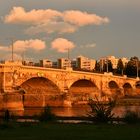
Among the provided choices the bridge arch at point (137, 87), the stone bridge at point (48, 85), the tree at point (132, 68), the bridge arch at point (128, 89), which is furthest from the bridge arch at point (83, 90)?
the tree at point (132, 68)

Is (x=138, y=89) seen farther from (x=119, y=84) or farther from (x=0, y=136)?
(x=0, y=136)

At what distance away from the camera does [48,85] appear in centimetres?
8362

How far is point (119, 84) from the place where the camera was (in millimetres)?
108875

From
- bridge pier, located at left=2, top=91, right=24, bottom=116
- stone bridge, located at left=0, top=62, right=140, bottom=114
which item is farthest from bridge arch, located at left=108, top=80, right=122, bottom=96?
bridge pier, located at left=2, top=91, right=24, bottom=116

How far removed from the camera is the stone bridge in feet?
230

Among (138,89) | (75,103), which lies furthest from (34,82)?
(138,89)

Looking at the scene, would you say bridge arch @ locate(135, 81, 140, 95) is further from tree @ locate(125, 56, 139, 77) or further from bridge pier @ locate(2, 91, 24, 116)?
bridge pier @ locate(2, 91, 24, 116)

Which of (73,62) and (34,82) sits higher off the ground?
(73,62)

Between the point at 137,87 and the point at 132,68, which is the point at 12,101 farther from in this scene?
the point at 132,68

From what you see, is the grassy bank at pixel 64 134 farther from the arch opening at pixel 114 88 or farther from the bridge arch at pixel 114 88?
the arch opening at pixel 114 88

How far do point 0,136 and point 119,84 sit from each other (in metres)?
92.8

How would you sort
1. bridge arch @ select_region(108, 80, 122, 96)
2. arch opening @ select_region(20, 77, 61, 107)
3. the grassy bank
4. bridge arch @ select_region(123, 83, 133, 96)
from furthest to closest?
bridge arch @ select_region(123, 83, 133, 96) → bridge arch @ select_region(108, 80, 122, 96) → arch opening @ select_region(20, 77, 61, 107) → the grassy bank

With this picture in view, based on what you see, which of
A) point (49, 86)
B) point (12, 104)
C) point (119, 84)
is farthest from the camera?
point (119, 84)

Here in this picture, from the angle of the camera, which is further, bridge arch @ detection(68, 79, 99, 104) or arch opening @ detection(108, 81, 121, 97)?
arch opening @ detection(108, 81, 121, 97)
